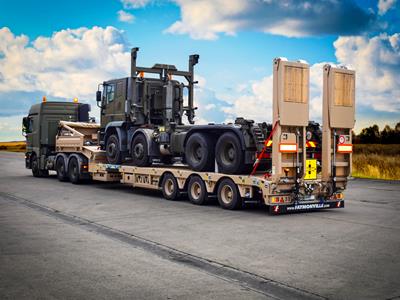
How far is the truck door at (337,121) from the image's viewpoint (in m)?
12.8

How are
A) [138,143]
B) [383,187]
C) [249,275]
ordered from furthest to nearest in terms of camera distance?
[383,187] → [138,143] → [249,275]

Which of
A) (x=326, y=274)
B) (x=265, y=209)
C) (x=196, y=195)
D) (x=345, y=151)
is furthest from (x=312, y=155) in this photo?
(x=326, y=274)

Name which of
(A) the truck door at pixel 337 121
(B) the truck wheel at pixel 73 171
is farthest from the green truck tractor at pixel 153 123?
(A) the truck door at pixel 337 121

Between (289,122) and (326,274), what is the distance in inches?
221

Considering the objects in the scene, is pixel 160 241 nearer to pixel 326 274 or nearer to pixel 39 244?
pixel 39 244

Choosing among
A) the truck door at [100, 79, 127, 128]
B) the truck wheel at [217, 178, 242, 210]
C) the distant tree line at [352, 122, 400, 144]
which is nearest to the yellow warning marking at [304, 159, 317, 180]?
the truck wheel at [217, 178, 242, 210]

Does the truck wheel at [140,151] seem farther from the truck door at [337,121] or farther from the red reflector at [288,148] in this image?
the truck door at [337,121]

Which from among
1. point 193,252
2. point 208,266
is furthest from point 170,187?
point 208,266

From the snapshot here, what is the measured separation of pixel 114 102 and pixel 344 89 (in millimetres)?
8350

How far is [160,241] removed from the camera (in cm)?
898

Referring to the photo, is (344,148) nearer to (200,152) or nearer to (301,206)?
(301,206)

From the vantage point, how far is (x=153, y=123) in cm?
1805

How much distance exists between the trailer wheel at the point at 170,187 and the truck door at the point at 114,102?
11.2 ft

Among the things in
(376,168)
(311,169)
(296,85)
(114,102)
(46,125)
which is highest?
(114,102)
